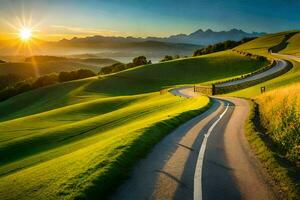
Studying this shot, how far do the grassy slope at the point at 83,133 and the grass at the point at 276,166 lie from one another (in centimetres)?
464

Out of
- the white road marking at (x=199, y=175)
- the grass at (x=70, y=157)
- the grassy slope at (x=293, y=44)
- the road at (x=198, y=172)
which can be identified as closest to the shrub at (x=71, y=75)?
the grassy slope at (x=293, y=44)

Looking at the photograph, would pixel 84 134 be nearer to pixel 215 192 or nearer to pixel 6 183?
pixel 6 183

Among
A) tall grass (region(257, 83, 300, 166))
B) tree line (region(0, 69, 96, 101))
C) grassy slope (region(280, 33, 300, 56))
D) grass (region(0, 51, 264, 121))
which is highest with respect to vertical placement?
tall grass (region(257, 83, 300, 166))

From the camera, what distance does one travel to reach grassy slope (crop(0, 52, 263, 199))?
1138cm

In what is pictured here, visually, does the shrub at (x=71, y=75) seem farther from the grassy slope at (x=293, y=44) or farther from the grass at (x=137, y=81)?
the grassy slope at (x=293, y=44)

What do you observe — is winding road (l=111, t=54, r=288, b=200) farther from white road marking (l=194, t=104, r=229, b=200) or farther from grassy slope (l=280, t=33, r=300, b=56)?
grassy slope (l=280, t=33, r=300, b=56)

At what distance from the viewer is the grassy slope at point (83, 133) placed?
448 inches

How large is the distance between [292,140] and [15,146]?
76.3 ft

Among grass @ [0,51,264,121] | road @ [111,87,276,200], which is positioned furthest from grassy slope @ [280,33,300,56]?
road @ [111,87,276,200]

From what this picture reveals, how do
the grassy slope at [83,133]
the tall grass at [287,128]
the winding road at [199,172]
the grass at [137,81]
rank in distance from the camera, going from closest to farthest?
the winding road at [199,172]
the grassy slope at [83,133]
the tall grass at [287,128]
the grass at [137,81]

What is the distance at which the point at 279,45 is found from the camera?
458 feet

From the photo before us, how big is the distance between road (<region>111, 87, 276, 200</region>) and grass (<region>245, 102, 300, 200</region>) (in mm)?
312

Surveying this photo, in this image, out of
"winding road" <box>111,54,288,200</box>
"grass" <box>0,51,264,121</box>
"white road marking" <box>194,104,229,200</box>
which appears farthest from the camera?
"grass" <box>0,51,264,121</box>

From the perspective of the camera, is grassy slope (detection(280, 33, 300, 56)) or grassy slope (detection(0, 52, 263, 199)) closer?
grassy slope (detection(0, 52, 263, 199))
